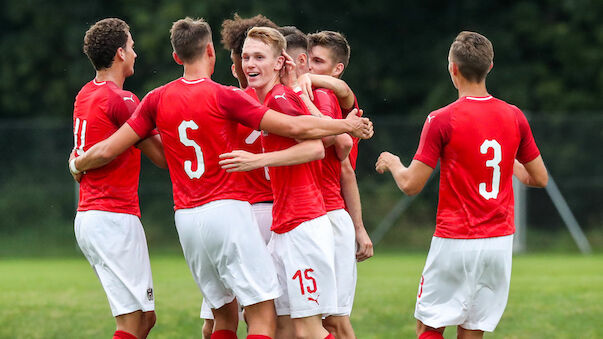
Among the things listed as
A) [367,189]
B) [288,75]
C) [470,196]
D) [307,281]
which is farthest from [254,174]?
[367,189]

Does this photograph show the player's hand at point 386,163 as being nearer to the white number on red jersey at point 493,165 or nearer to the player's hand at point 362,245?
the white number on red jersey at point 493,165

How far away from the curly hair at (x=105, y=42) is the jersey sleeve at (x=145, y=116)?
865 millimetres

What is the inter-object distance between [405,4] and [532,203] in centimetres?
992

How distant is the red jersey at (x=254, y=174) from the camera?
6.43 meters

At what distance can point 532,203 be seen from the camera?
20.8m

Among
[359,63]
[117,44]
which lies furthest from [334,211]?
[359,63]

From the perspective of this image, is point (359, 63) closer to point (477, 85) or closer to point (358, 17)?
point (358, 17)

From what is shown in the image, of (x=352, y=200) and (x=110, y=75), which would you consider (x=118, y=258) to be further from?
(x=352, y=200)

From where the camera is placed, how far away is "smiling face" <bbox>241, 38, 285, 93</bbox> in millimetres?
5832

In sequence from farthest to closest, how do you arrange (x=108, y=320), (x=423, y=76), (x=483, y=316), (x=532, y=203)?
1. (x=423, y=76)
2. (x=532, y=203)
3. (x=108, y=320)
4. (x=483, y=316)

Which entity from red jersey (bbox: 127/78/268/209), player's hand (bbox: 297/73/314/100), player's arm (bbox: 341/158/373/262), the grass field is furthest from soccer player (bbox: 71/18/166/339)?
the grass field

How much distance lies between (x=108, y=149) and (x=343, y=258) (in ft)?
5.90

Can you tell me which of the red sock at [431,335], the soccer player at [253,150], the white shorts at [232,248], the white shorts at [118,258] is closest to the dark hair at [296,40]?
the soccer player at [253,150]

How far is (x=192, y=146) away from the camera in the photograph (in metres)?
5.62
